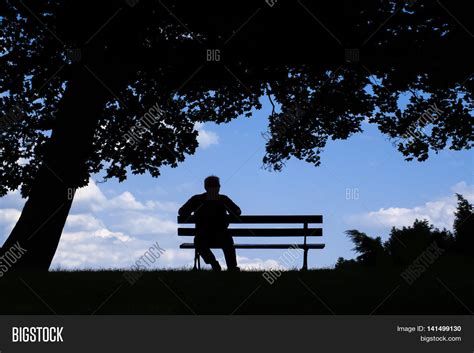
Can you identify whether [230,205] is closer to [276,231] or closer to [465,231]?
[276,231]

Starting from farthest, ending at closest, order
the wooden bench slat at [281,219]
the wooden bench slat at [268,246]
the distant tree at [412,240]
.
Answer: the wooden bench slat at [281,219], the wooden bench slat at [268,246], the distant tree at [412,240]

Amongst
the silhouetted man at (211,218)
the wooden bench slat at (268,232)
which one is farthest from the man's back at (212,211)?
the wooden bench slat at (268,232)

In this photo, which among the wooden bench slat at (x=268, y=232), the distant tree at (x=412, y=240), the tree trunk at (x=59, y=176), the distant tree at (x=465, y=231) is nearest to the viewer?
the distant tree at (x=412, y=240)

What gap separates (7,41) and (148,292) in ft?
33.3

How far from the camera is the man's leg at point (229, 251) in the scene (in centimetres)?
1213

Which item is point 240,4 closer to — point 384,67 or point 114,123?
point 384,67

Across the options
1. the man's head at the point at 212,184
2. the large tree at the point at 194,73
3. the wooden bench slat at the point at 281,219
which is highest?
the large tree at the point at 194,73

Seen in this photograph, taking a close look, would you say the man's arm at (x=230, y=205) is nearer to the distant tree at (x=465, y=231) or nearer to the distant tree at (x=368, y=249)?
the distant tree at (x=368, y=249)

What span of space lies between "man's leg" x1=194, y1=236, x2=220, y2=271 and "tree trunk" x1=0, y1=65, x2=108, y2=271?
350cm

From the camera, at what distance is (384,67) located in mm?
14336

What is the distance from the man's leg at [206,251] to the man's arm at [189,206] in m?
0.52

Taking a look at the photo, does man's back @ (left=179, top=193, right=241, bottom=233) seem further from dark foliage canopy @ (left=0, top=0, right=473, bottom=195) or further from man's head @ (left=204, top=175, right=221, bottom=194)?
dark foliage canopy @ (left=0, top=0, right=473, bottom=195)
